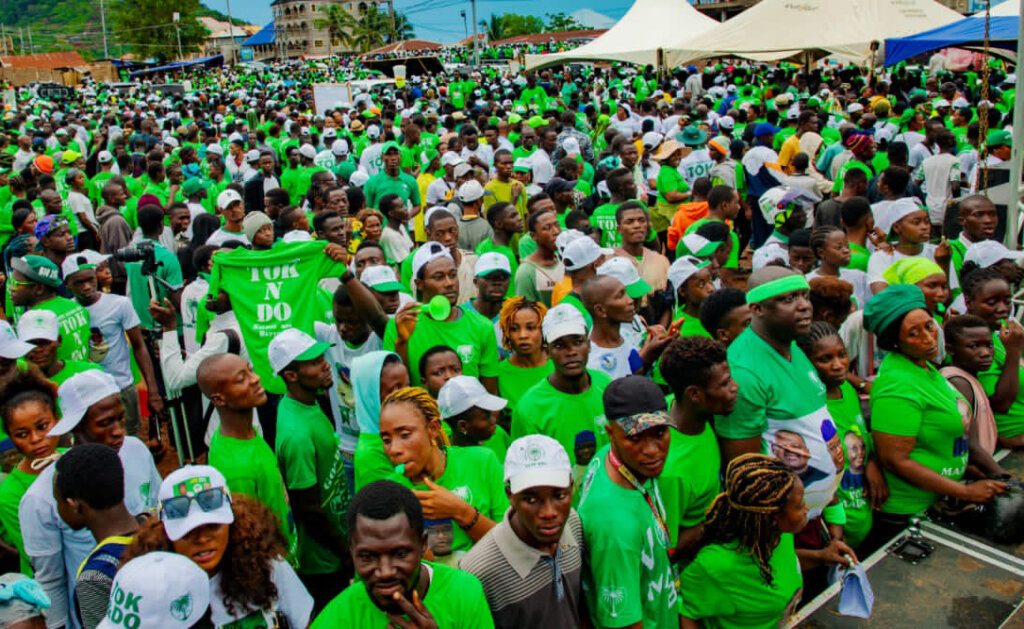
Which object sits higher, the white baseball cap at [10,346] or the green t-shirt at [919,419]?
the white baseball cap at [10,346]

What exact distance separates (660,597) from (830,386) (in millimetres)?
1698

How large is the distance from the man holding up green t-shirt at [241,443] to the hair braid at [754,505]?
73.5 inches

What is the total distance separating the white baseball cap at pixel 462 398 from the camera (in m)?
3.77

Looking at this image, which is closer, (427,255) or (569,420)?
(569,420)

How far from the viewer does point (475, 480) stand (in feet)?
11.0

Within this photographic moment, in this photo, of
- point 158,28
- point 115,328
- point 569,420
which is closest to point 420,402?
point 569,420

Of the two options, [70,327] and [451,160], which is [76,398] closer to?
[70,327]

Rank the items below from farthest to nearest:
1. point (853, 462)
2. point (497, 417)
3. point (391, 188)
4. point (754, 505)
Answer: point (391, 188) → point (497, 417) → point (853, 462) → point (754, 505)

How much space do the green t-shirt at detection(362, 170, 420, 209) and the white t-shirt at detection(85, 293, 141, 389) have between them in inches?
160

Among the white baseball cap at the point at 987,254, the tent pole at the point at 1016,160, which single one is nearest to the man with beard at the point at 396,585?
the white baseball cap at the point at 987,254

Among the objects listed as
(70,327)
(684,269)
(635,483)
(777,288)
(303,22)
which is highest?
(303,22)

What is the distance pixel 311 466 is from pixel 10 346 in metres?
2.01

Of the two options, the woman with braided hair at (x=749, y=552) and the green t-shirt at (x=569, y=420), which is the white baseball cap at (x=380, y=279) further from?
the woman with braided hair at (x=749, y=552)

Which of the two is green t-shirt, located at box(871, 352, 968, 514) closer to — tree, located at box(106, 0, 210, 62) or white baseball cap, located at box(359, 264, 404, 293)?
A: white baseball cap, located at box(359, 264, 404, 293)
